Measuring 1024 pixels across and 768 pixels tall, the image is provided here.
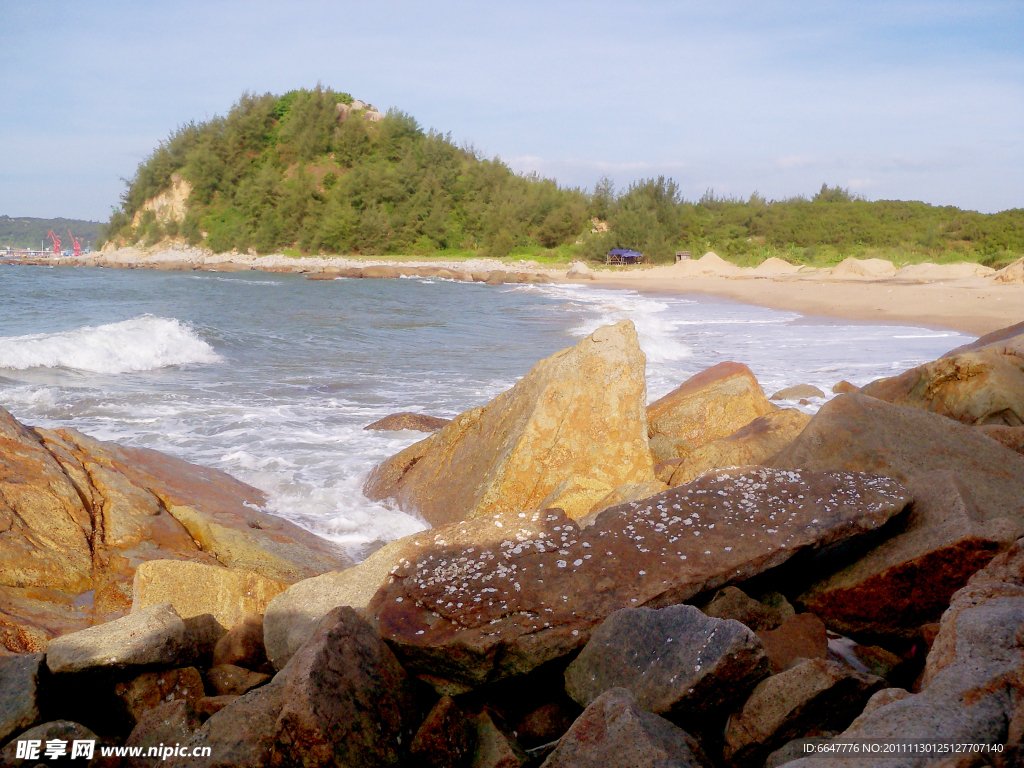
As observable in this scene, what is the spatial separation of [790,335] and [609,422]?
13.4m

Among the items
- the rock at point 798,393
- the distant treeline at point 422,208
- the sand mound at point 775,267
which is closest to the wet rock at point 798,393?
the rock at point 798,393

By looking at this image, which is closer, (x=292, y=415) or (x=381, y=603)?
(x=381, y=603)

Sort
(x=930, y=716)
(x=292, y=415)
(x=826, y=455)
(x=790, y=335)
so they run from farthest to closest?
(x=790, y=335) → (x=292, y=415) → (x=826, y=455) → (x=930, y=716)

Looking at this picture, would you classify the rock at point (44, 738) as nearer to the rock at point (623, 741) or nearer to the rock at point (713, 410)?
the rock at point (623, 741)

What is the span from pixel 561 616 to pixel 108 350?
12.9 meters

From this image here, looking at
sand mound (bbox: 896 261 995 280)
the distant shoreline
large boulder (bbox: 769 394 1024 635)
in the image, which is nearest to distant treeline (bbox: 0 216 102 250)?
the distant shoreline

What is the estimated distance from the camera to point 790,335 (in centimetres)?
1673

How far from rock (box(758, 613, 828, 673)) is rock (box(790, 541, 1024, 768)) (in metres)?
0.47

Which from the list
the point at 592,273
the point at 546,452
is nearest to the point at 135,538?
the point at 546,452

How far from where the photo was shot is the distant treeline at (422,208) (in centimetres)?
4775

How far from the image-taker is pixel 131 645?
7.74ft

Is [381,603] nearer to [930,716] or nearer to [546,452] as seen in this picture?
[930,716]

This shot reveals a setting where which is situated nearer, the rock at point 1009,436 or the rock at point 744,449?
the rock at point 1009,436

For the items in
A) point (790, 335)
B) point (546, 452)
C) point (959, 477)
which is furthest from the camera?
point (790, 335)
